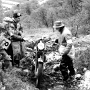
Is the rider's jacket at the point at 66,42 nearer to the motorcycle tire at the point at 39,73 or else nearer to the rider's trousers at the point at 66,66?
the rider's trousers at the point at 66,66

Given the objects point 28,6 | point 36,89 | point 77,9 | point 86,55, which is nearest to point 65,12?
point 77,9

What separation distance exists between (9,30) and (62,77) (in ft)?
7.23

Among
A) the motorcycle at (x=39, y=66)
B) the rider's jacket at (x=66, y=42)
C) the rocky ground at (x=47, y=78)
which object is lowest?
the rocky ground at (x=47, y=78)

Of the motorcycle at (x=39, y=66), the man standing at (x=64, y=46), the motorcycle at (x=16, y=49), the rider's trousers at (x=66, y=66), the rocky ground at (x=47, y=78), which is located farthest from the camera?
the motorcycle at (x=16, y=49)

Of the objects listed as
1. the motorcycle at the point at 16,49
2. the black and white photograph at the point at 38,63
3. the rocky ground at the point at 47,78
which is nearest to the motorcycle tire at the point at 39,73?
the black and white photograph at the point at 38,63

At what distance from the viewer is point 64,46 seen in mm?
5680

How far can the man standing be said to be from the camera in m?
5.43

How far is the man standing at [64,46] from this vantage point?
5434 mm

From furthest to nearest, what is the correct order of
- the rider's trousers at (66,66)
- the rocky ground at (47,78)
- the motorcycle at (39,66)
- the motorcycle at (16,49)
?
the motorcycle at (16,49) < the rider's trousers at (66,66) < the motorcycle at (39,66) < the rocky ground at (47,78)

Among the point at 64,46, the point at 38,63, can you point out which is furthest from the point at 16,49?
the point at 64,46

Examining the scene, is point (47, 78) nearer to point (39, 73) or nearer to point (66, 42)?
point (39, 73)

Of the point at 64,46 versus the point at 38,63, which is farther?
the point at 64,46

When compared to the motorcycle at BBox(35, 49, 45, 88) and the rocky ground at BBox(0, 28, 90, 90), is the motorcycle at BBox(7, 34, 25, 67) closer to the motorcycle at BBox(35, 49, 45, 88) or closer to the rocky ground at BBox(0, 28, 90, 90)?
the rocky ground at BBox(0, 28, 90, 90)

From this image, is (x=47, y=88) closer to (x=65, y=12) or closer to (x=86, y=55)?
(x=86, y=55)
